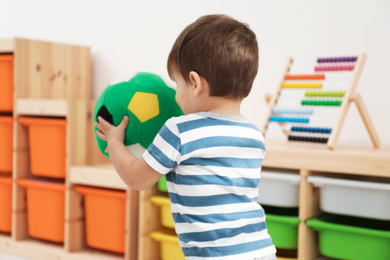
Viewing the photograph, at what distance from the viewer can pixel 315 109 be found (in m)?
1.96

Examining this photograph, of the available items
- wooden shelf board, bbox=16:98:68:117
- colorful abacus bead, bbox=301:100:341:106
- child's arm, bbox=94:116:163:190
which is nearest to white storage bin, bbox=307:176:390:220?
colorful abacus bead, bbox=301:100:341:106

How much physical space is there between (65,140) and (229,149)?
1.47 meters

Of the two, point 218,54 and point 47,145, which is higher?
point 218,54

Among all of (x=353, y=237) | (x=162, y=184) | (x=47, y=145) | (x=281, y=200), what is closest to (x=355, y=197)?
(x=353, y=237)

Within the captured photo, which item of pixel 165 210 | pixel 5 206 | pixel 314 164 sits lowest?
pixel 5 206

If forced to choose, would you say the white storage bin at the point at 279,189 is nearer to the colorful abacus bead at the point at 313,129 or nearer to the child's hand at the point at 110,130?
the colorful abacus bead at the point at 313,129

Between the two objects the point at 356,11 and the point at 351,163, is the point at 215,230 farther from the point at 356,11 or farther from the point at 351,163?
the point at 356,11

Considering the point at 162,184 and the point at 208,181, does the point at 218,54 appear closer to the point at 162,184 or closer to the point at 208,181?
the point at 208,181

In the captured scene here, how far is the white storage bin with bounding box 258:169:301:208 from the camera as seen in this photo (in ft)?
5.37

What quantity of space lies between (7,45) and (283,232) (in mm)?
1546

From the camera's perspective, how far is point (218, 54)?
853 millimetres

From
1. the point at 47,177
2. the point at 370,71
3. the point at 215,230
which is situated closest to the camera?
the point at 215,230

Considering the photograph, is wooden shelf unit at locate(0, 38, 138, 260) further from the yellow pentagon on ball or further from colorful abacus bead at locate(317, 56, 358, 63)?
the yellow pentagon on ball

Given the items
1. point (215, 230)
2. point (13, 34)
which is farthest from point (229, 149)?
point (13, 34)
